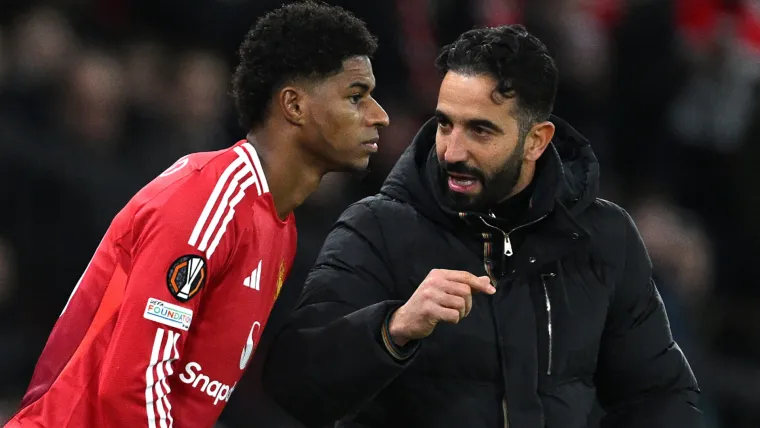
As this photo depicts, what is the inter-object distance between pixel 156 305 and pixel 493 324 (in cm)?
94

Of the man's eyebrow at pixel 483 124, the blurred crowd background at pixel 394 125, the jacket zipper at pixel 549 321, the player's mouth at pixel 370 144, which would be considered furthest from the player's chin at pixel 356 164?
the blurred crowd background at pixel 394 125

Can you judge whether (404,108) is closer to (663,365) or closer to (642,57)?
(642,57)

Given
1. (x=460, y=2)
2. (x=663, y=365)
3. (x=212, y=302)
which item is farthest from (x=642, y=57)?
(x=212, y=302)

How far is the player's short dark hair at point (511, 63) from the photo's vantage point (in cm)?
382

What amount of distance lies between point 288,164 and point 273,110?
16 cm

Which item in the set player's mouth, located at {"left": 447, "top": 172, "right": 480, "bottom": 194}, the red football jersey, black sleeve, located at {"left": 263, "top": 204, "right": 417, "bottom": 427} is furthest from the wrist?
player's mouth, located at {"left": 447, "top": 172, "right": 480, "bottom": 194}

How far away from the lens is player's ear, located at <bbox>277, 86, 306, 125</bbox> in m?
3.69

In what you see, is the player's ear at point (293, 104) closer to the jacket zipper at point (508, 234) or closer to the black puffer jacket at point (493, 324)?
the black puffer jacket at point (493, 324)

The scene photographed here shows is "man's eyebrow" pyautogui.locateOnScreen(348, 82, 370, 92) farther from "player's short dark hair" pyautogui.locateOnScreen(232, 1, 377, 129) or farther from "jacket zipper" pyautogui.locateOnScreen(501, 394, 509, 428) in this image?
"jacket zipper" pyautogui.locateOnScreen(501, 394, 509, 428)

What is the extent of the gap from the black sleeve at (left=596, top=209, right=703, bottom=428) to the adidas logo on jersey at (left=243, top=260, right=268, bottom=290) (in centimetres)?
105

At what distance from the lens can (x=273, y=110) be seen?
370cm

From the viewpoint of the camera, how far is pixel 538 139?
3.96 meters

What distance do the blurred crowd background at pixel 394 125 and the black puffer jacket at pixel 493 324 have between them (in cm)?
252

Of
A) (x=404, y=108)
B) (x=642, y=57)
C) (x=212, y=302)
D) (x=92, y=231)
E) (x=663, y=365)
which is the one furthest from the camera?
(x=642, y=57)
